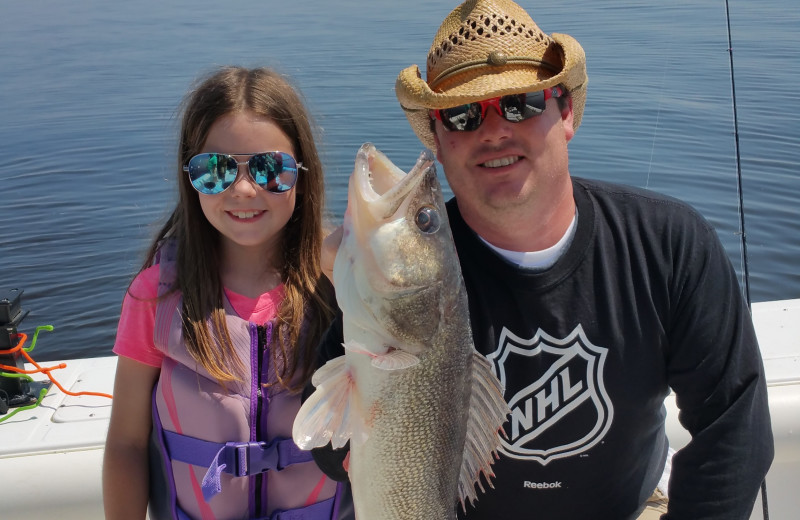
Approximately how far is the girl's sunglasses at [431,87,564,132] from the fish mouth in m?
0.55

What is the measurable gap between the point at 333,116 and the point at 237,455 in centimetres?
1104

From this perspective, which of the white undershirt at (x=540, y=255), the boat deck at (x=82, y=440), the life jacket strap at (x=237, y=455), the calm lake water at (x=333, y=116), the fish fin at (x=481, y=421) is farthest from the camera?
the calm lake water at (x=333, y=116)

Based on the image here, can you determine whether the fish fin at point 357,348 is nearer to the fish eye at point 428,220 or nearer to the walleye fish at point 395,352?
the walleye fish at point 395,352

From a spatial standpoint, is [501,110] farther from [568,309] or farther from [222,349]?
[222,349]

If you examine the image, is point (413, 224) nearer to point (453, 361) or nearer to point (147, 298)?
point (453, 361)

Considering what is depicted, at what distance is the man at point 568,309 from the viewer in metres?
2.62

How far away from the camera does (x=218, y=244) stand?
3273 mm

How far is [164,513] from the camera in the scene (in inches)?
123

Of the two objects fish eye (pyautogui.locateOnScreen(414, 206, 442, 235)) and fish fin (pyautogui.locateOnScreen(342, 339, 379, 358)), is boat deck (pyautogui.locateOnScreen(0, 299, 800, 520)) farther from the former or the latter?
fish eye (pyautogui.locateOnScreen(414, 206, 442, 235))

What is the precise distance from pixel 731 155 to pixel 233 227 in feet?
34.5

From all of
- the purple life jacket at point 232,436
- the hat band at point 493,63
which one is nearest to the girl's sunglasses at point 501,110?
the hat band at point 493,63

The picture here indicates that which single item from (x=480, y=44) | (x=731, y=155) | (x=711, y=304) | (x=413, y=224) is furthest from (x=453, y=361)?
(x=731, y=155)

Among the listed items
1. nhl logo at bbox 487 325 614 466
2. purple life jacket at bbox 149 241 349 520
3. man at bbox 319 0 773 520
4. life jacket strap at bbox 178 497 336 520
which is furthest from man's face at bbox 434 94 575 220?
life jacket strap at bbox 178 497 336 520

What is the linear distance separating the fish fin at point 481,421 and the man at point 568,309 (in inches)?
14.5
